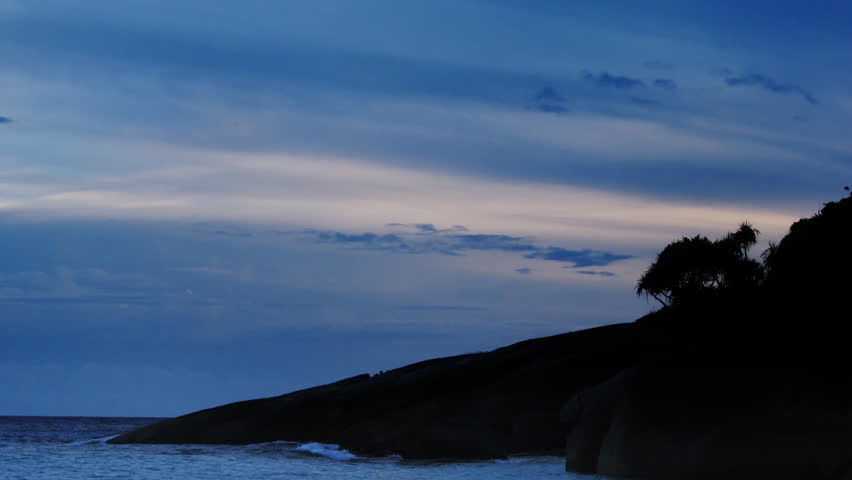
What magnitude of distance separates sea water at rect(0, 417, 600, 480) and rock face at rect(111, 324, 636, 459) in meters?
1.42

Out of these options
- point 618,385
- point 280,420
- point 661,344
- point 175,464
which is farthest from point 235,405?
point 618,385

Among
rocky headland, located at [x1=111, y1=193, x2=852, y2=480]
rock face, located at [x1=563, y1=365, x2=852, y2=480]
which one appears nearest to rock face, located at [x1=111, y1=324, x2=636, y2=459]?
rocky headland, located at [x1=111, y1=193, x2=852, y2=480]

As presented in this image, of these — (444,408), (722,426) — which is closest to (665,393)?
(722,426)

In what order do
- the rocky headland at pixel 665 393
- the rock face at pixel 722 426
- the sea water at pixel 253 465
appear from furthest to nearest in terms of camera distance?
the sea water at pixel 253 465
the rocky headland at pixel 665 393
the rock face at pixel 722 426

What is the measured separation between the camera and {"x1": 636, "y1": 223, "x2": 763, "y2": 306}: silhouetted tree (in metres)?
55.4

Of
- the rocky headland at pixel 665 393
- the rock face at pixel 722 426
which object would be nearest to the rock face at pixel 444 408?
the rocky headland at pixel 665 393

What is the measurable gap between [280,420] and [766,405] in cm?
3079

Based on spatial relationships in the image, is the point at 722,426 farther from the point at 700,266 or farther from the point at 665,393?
the point at 700,266

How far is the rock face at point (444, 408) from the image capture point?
144ft

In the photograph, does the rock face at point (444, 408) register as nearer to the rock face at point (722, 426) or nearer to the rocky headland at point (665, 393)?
the rocky headland at point (665, 393)

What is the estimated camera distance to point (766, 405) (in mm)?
28906

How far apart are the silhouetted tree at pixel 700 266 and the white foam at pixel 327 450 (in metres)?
21.6

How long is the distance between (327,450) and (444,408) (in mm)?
6486

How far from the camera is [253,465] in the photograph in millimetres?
41438
